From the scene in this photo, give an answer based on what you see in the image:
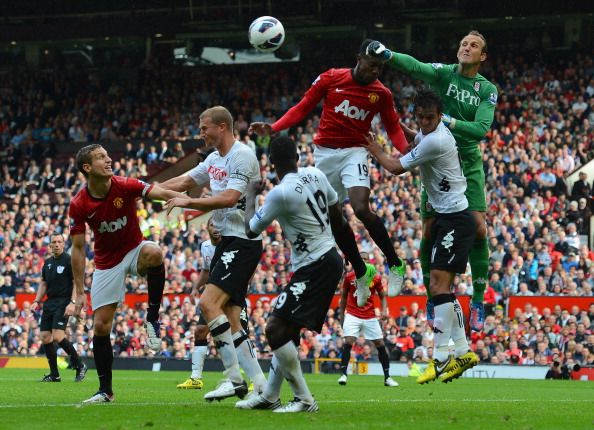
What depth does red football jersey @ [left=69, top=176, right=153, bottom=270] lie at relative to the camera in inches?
516

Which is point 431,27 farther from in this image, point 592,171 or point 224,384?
point 224,384

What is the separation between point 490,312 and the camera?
2708cm

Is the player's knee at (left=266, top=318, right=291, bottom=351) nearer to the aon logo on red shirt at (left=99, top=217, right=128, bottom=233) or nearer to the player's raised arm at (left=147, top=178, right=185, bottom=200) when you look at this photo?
the player's raised arm at (left=147, top=178, right=185, bottom=200)

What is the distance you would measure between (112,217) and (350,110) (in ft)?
10.1

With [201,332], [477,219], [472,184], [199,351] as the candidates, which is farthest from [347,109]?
[199,351]

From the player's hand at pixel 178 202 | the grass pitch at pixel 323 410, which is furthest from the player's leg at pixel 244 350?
the player's hand at pixel 178 202

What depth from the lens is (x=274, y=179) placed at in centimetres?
3500

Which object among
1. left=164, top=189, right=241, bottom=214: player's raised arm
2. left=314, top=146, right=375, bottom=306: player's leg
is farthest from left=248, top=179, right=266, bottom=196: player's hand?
left=314, top=146, right=375, bottom=306: player's leg

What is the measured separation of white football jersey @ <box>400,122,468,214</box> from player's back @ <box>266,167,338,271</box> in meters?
1.96

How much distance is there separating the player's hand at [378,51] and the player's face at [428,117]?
0.69 m

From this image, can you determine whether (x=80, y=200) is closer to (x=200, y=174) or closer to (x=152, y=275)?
(x=152, y=275)

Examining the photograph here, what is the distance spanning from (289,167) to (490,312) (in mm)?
16632

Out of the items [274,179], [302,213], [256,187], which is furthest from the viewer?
[274,179]

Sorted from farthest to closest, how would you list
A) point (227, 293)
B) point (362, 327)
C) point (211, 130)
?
point (362, 327)
point (211, 130)
point (227, 293)
